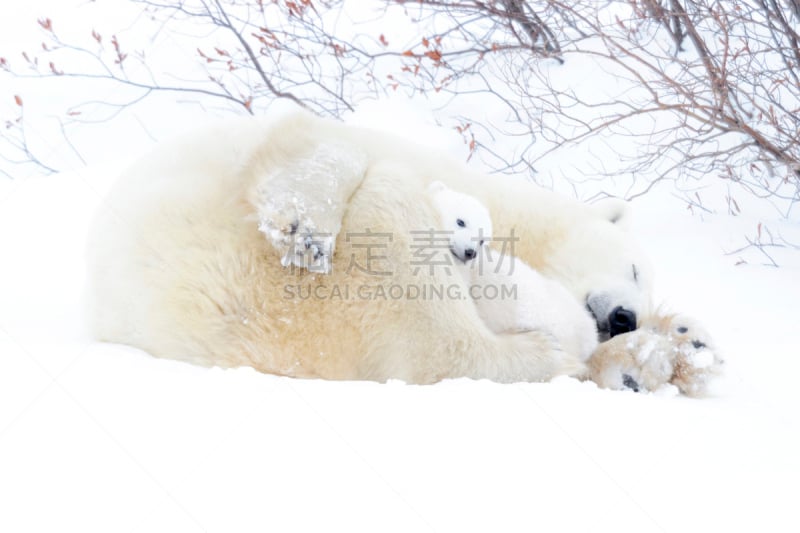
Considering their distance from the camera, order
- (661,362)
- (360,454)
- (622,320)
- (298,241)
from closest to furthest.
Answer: (360,454)
(298,241)
(661,362)
(622,320)

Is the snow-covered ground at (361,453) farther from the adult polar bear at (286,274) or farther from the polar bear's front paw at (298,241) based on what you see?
the polar bear's front paw at (298,241)

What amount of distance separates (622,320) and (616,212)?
63cm

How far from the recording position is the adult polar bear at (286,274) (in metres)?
2.30

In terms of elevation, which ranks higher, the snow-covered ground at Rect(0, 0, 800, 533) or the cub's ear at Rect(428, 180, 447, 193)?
the cub's ear at Rect(428, 180, 447, 193)

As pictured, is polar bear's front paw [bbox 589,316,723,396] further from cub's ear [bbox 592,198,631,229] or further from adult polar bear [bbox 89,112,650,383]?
cub's ear [bbox 592,198,631,229]

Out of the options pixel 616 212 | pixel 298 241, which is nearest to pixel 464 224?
pixel 298 241

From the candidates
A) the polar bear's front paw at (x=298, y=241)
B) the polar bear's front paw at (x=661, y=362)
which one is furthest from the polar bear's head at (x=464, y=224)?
the polar bear's front paw at (x=661, y=362)

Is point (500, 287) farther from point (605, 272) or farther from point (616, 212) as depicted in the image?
point (616, 212)

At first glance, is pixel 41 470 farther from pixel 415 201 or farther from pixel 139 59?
pixel 139 59

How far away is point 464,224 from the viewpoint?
2.59 metres

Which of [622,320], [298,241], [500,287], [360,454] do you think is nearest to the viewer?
[360,454]

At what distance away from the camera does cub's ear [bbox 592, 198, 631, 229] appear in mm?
3283

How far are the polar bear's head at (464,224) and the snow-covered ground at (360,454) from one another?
24.1 inches

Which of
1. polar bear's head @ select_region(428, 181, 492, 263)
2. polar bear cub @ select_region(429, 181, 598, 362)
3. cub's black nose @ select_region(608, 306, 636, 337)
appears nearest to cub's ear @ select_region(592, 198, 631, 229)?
cub's black nose @ select_region(608, 306, 636, 337)
